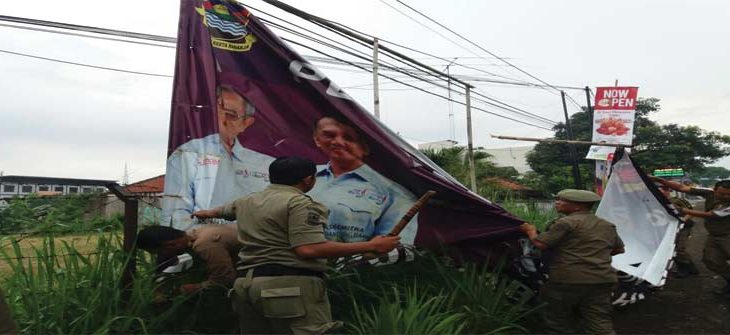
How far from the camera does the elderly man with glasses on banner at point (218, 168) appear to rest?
3.66 metres

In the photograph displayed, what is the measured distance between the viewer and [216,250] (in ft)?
11.2

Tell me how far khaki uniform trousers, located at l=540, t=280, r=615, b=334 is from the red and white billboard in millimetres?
12266

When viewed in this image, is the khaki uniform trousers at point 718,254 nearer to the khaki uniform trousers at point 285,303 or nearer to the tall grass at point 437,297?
the tall grass at point 437,297

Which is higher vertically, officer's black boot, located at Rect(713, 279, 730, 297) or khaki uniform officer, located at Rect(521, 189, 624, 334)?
khaki uniform officer, located at Rect(521, 189, 624, 334)

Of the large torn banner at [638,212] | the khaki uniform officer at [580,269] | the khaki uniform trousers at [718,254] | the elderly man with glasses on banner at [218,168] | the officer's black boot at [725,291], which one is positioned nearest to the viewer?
the elderly man with glasses on banner at [218,168]

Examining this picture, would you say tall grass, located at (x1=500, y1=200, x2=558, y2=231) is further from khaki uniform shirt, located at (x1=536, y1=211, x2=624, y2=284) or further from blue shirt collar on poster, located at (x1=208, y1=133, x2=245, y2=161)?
blue shirt collar on poster, located at (x1=208, y1=133, x2=245, y2=161)

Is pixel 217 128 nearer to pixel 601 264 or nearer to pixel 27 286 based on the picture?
pixel 27 286

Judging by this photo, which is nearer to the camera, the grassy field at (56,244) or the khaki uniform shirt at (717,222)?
the grassy field at (56,244)

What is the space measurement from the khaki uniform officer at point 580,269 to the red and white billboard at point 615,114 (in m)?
12.2

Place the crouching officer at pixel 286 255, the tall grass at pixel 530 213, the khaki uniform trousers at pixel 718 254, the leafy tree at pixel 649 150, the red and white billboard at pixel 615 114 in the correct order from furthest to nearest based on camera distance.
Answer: the leafy tree at pixel 649 150
the red and white billboard at pixel 615 114
the tall grass at pixel 530 213
the khaki uniform trousers at pixel 718 254
the crouching officer at pixel 286 255

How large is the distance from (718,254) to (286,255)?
5.29 m

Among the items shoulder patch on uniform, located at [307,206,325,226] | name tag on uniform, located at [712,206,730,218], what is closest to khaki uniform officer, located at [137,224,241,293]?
shoulder patch on uniform, located at [307,206,325,226]

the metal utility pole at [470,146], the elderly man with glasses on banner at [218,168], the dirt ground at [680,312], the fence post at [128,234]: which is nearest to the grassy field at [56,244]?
the fence post at [128,234]

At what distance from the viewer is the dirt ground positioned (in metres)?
4.58
